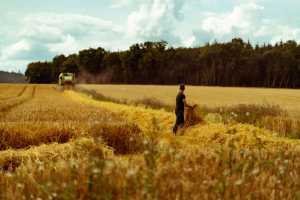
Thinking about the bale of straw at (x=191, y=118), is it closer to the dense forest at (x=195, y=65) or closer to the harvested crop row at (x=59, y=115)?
the harvested crop row at (x=59, y=115)

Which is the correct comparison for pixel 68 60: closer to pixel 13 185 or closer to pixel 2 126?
pixel 2 126

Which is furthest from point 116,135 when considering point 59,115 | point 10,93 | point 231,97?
point 10,93

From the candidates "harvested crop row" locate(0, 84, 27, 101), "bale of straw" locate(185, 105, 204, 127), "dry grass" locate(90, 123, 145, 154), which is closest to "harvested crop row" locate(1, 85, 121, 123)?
"dry grass" locate(90, 123, 145, 154)

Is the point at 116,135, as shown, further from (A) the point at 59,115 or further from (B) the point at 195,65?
(B) the point at 195,65

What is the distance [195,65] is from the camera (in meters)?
120

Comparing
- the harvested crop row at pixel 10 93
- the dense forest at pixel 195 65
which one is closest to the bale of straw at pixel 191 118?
the harvested crop row at pixel 10 93

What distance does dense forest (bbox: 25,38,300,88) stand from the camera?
9988 centimetres

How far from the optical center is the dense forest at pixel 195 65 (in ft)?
328

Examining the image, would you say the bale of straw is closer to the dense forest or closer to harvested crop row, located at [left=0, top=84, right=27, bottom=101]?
harvested crop row, located at [left=0, top=84, right=27, bottom=101]

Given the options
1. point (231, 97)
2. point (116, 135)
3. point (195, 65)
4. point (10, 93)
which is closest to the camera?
point (116, 135)

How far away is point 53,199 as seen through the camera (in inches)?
183

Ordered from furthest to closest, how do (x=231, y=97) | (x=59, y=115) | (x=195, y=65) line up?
(x=195, y=65), (x=231, y=97), (x=59, y=115)

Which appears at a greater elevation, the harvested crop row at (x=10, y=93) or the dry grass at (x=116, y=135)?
the dry grass at (x=116, y=135)

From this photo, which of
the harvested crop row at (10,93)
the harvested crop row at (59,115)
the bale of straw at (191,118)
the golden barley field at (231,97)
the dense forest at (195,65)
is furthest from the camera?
the dense forest at (195,65)
